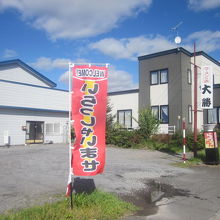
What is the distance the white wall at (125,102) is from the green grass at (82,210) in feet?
66.5

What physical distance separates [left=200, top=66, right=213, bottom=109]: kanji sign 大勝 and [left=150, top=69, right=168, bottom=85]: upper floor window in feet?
23.7

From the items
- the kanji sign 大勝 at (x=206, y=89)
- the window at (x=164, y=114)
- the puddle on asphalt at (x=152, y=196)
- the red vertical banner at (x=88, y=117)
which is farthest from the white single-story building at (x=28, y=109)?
the red vertical banner at (x=88, y=117)

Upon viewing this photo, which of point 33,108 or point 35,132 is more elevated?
point 33,108

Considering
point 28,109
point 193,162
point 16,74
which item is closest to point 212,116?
point 193,162

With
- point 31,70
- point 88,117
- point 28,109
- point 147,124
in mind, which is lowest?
point 88,117

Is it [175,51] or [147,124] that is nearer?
[147,124]

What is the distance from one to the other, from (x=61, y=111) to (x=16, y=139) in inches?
230

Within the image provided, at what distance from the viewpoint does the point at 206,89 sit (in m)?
16.9

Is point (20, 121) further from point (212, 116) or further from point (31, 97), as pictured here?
point (212, 116)

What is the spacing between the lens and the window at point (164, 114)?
80.3ft

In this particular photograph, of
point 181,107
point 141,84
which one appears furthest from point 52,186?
point 141,84

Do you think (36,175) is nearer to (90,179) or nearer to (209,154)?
(90,179)

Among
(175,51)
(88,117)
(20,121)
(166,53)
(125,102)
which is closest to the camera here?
(88,117)

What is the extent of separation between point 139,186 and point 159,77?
17.6 meters
